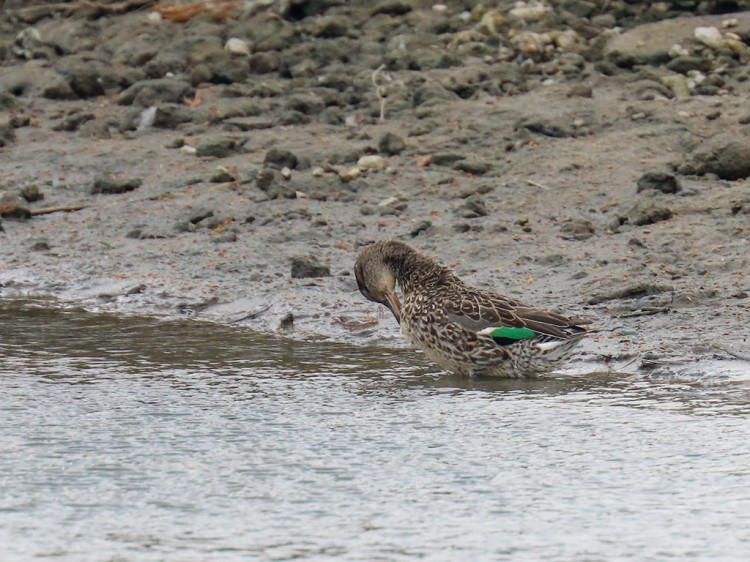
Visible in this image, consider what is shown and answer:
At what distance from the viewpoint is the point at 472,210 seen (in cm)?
1001

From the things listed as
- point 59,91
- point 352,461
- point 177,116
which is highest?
point 59,91

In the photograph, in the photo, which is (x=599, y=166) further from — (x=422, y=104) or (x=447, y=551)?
(x=447, y=551)

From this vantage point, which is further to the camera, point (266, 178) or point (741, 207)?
point (266, 178)

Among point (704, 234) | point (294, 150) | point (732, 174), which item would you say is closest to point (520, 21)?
point (294, 150)

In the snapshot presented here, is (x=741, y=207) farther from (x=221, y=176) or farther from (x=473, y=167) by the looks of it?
(x=221, y=176)

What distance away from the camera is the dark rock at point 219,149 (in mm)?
11602

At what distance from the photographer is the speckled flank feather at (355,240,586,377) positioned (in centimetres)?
714

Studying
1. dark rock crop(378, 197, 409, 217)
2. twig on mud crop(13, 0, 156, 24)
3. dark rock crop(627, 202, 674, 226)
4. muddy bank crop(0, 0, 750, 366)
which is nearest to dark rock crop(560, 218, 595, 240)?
muddy bank crop(0, 0, 750, 366)

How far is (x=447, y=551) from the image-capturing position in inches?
189

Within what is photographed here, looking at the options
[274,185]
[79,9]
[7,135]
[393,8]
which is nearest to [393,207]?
[274,185]

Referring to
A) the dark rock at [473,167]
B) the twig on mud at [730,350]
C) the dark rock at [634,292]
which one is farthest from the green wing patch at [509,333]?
the dark rock at [473,167]

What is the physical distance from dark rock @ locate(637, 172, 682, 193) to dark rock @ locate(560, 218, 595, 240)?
60 centimetres

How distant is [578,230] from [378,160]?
6.80ft

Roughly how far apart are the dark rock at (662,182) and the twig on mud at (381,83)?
2.81m
